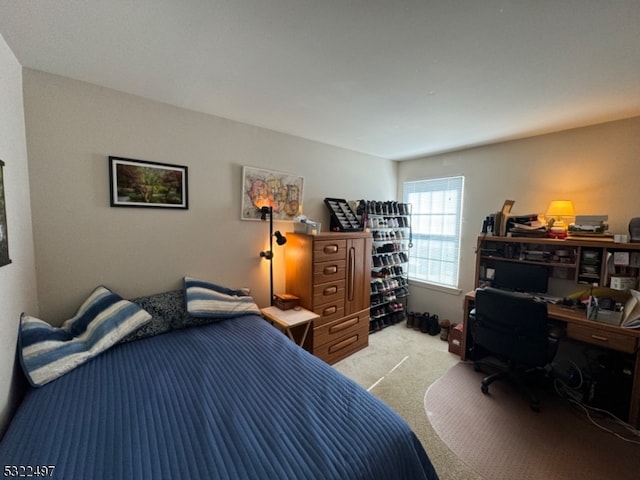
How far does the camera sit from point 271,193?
9.16 ft

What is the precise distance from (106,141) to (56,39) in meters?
0.68

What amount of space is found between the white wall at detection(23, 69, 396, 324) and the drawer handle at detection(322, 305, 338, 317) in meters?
0.62

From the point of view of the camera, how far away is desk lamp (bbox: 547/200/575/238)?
2.53 metres

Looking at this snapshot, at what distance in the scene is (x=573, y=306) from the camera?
2.40 metres

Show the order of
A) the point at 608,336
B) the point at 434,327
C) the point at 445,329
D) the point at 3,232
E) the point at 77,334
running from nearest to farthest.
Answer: the point at 3,232
the point at 77,334
the point at 608,336
the point at 445,329
the point at 434,327

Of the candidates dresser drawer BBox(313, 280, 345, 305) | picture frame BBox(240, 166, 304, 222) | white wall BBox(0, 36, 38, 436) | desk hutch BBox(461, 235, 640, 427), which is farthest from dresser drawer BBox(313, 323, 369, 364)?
white wall BBox(0, 36, 38, 436)

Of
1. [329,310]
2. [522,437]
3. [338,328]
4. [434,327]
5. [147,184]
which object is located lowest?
[522,437]

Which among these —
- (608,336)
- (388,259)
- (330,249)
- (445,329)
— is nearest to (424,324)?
(445,329)

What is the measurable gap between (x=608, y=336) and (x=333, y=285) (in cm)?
227

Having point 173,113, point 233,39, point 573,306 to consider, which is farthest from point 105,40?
point 573,306

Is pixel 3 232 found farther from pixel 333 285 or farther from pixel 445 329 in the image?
pixel 445 329

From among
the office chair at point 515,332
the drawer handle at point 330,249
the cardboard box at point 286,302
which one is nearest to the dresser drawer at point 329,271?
the drawer handle at point 330,249

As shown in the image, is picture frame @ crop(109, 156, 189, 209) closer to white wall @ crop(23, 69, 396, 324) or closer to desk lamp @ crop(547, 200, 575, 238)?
white wall @ crop(23, 69, 396, 324)

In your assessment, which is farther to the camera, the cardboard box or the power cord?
the cardboard box
